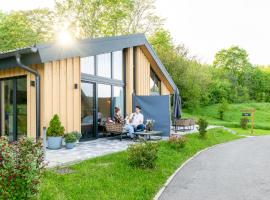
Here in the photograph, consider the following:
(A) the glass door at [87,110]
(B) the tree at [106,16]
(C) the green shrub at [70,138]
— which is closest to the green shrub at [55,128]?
(C) the green shrub at [70,138]

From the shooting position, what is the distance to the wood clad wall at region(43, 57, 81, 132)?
1024cm

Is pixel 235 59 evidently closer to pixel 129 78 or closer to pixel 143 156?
pixel 129 78

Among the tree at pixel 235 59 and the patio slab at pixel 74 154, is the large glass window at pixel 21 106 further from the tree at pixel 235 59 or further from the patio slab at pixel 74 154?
the tree at pixel 235 59

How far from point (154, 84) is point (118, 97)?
181 inches

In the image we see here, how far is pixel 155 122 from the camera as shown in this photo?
14.9 m

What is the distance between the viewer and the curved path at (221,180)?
5939 mm

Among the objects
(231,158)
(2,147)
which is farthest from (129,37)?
(2,147)

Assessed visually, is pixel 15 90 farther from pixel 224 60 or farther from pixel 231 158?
pixel 224 60

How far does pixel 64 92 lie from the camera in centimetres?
1098

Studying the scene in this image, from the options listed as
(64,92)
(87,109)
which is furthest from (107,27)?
(64,92)

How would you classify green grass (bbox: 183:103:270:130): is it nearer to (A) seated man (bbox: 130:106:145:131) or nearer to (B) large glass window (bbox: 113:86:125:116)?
(B) large glass window (bbox: 113:86:125:116)

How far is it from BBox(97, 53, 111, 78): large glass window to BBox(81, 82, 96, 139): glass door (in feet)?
3.34

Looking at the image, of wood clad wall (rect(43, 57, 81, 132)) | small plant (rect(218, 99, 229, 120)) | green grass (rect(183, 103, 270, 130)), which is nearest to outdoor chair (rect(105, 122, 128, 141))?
wood clad wall (rect(43, 57, 81, 132))

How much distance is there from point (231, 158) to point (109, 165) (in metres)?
5.21
